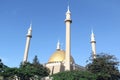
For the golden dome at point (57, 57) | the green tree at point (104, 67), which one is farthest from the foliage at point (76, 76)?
the golden dome at point (57, 57)

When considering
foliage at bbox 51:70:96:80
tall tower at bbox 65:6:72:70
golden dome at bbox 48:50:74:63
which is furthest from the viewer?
golden dome at bbox 48:50:74:63

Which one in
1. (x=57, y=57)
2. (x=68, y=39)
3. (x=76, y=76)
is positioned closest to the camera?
(x=76, y=76)

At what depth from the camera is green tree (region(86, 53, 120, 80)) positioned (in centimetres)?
3847

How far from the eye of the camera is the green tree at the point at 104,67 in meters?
38.5

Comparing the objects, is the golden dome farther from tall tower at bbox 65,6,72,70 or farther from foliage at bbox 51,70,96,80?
foliage at bbox 51,70,96,80

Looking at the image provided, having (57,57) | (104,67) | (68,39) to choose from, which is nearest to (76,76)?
(104,67)

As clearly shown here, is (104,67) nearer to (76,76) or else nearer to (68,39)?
(76,76)

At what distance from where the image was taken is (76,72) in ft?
125

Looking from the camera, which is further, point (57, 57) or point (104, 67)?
point (57, 57)

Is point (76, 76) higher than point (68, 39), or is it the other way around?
point (68, 39)

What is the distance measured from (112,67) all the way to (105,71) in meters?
1.90

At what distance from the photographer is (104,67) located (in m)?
39.8

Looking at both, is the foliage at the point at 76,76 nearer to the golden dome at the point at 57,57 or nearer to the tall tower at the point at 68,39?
the tall tower at the point at 68,39

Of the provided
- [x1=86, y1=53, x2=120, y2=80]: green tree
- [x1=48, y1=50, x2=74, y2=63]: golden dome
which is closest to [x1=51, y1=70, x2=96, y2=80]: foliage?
[x1=86, y1=53, x2=120, y2=80]: green tree
